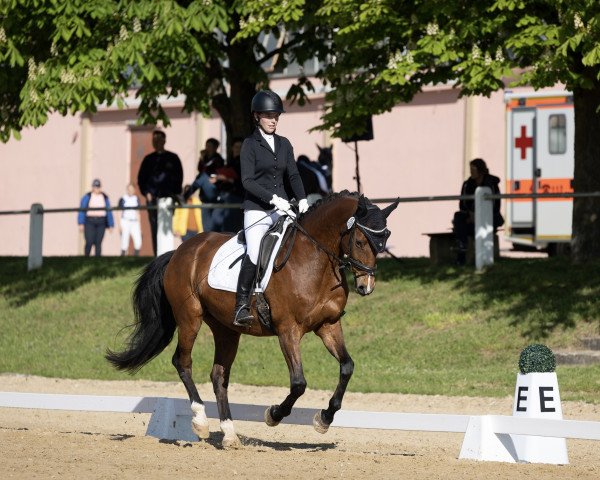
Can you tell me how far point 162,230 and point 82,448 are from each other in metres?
11.4

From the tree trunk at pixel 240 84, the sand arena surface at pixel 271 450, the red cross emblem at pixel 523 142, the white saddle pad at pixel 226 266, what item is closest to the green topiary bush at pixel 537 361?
the sand arena surface at pixel 271 450

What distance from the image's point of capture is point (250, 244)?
11977 mm

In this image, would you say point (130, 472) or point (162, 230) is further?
point (162, 230)

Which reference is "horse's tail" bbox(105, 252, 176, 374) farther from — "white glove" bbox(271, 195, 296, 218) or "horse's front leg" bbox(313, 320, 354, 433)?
"horse's front leg" bbox(313, 320, 354, 433)

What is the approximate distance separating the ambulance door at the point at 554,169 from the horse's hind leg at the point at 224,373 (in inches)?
600

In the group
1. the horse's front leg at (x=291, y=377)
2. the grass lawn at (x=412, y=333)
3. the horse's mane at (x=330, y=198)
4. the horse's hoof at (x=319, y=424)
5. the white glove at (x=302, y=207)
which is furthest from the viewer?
the grass lawn at (x=412, y=333)

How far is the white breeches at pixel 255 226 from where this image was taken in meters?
11.9

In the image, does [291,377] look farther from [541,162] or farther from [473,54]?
[541,162]

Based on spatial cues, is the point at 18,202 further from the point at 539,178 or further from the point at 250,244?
the point at 250,244

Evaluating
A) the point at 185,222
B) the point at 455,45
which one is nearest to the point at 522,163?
the point at 185,222

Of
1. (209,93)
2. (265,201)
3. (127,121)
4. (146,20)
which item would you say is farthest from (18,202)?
(265,201)

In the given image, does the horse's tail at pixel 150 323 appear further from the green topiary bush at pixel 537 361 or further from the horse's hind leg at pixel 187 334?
the green topiary bush at pixel 537 361

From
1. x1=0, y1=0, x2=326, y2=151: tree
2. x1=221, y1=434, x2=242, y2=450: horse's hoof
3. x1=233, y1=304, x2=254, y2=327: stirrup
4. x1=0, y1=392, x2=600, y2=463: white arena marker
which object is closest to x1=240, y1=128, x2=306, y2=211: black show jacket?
x1=233, y1=304, x2=254, y2=327: stirrup

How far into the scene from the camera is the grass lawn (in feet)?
56.1
